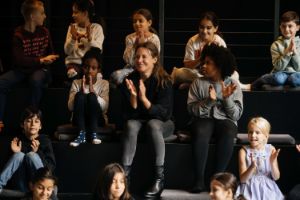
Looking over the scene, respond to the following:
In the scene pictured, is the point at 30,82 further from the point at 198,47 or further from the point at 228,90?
the point at 228,90

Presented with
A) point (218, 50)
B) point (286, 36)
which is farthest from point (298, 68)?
point (218, 50)

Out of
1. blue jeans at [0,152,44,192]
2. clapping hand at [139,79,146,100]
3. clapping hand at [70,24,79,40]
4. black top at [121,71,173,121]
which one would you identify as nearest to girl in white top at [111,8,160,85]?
clapping hand at [70,24,79,40]

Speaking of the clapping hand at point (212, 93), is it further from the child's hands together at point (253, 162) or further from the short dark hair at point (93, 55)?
the short dark hair at point (93, 55)

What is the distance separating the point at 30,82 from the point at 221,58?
1.44m

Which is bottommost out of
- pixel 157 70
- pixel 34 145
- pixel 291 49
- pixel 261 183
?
pixel 261 183

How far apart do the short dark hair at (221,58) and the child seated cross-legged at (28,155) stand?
1.22 metres

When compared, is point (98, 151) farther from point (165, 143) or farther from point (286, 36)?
point (286, 36)

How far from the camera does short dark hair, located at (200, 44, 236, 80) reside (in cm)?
574

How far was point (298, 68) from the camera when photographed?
6309mm

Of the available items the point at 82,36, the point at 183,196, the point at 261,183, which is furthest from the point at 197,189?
the point at 82,36

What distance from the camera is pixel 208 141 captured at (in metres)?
5.64

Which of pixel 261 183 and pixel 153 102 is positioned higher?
pixel 153 102

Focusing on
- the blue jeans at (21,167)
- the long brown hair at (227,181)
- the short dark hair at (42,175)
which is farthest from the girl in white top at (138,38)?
the long brown hair at (227,181)

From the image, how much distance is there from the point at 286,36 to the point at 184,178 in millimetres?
1373
